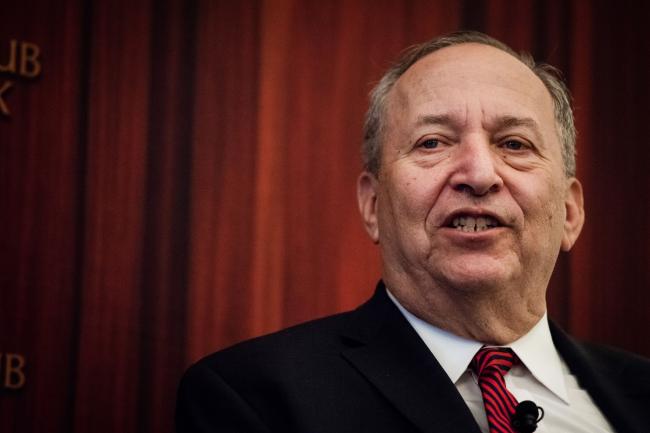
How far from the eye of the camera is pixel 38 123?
7.54 ft

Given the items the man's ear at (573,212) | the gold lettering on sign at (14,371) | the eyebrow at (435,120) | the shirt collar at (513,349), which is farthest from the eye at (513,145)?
the gold lettering on sign at (14,371)

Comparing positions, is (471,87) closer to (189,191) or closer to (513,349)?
(513,349)

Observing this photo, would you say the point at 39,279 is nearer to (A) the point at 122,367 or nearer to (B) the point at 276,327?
(A) the point at 122,367

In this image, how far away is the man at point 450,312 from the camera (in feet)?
6.70

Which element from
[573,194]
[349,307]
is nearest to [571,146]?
[573,194]

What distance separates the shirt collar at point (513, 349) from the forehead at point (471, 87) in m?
0.50

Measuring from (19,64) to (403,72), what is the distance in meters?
0.99

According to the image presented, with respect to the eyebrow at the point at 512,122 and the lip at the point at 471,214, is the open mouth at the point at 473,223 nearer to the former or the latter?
the lip at the point at 471,214

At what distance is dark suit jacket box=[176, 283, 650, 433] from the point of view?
6.57 ft

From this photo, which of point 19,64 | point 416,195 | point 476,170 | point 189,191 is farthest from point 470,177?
point 19,64

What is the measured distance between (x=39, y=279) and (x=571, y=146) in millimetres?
1438

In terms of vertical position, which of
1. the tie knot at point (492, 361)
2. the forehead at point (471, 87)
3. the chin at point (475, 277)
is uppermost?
the forehead at point (471, 87)

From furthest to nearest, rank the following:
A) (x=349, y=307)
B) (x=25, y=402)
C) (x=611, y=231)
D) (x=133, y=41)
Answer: (x=611, y=231)
(x=349, y=307)
(x=133, y=41)
(x=25, y=402)

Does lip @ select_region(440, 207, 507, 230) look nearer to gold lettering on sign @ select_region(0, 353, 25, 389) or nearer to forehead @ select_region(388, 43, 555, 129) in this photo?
forehead @ select_region(388, 43, 555, 129)
